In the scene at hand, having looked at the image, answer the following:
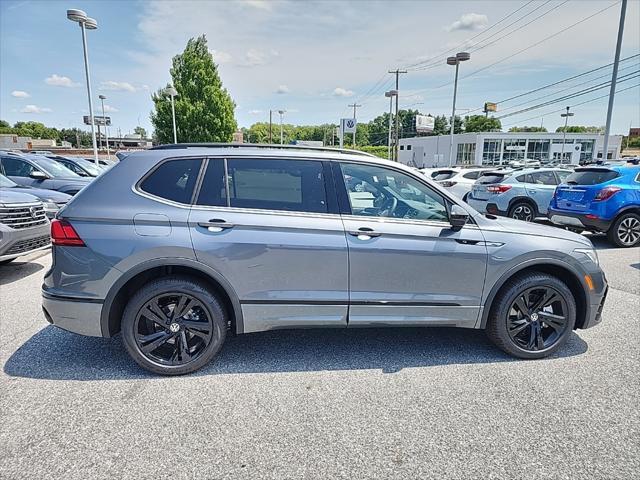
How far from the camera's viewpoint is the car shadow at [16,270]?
5892 mm

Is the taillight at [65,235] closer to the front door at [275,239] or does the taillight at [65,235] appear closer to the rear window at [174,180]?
the rear window at [174,180]

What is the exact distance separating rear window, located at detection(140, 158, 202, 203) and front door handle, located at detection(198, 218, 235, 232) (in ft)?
0.83

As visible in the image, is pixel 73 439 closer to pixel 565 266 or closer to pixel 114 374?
pixel 114 374

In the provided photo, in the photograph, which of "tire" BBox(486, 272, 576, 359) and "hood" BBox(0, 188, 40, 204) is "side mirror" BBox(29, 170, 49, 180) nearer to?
"hood" BBox(0, 188, 40, 204)

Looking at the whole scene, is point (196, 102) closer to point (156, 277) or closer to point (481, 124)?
point (156, 277)

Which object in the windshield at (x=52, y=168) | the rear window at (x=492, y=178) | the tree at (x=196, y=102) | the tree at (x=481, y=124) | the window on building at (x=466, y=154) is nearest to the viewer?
the windshield at (x=52, y=168)

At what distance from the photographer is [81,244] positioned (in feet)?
9.96

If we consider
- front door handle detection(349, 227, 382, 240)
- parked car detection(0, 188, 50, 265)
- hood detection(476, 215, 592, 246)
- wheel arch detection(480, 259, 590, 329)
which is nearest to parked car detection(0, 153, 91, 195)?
parked car detection(0, 188, 50, 265)

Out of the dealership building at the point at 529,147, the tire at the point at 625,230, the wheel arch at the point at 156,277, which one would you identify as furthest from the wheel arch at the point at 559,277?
the dealership building at the point at 529,147

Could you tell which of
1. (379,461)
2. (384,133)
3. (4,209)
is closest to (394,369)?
(379,461)

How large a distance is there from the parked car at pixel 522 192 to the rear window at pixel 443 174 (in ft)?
12.7

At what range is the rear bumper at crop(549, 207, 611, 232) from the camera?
8055 mm

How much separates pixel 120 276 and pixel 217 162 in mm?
1158

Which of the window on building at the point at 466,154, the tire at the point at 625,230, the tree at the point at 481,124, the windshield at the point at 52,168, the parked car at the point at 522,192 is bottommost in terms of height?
the tire at the point at 625,230
